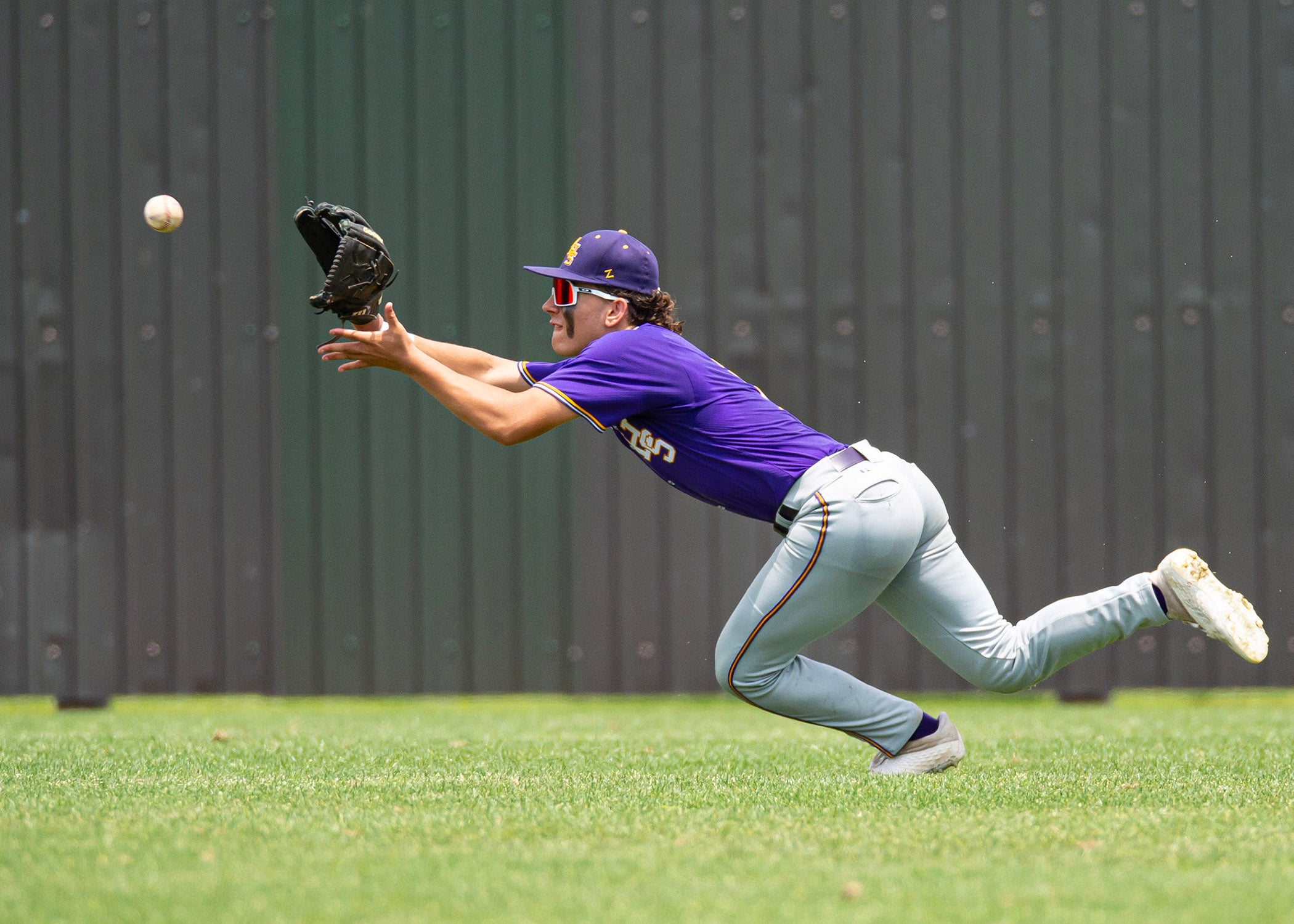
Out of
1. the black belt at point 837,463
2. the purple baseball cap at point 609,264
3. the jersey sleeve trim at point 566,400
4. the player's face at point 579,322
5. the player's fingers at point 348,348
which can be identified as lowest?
the black belt at point 837,463

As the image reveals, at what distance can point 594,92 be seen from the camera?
698 centimetres

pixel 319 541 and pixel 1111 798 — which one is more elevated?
pixel 319 541

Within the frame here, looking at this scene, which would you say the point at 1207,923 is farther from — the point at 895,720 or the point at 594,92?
the point at 594,92

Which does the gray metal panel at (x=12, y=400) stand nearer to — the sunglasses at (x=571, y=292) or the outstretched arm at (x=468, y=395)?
the outstretched arm at (x=468, y=395)

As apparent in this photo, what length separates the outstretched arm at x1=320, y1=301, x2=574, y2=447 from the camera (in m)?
3.75

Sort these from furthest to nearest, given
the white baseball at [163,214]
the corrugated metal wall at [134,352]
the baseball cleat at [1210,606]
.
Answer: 1. the corrugated metal wall at [134,352]
2. the white baseball at [163,214]
3. the baseball cleat at [1210,606]

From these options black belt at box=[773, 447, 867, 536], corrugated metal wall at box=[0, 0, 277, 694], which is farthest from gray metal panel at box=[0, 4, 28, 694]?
black belt at box=[773, 447, 867, 536]

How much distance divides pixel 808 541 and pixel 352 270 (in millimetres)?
1760

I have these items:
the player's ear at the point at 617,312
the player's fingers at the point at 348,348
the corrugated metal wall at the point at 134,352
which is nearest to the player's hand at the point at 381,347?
the player's fingers at the point at 348,348

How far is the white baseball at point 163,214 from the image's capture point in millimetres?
5738

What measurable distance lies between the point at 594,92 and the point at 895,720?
4320 millimetres

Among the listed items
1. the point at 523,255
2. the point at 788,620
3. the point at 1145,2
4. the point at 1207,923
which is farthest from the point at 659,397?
the point at 1145,2

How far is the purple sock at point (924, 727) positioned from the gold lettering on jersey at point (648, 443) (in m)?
1.25

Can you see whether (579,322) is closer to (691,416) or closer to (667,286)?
(691,416)
